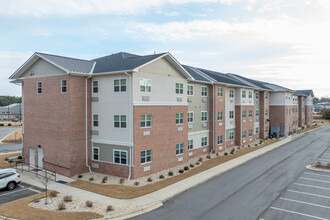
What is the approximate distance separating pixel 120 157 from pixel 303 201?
1417 centimetres

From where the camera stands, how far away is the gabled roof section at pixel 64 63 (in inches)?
842

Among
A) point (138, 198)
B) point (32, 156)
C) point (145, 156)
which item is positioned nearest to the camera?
point (138, 198)

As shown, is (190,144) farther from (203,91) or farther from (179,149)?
(203,91)

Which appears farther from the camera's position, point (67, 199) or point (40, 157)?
point (40, 157)

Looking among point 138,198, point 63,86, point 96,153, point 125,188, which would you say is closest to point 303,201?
point 138,198

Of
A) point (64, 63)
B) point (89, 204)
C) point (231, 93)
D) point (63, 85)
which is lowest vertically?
point (89, 204)

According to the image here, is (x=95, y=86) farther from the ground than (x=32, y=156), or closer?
farther from the ground

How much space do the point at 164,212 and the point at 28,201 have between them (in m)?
9.00

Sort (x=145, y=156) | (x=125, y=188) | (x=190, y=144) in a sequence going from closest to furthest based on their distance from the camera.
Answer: (x=125, y=188), (x=145, y=156), (x=190, y=144)

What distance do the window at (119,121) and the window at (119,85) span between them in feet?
7.69

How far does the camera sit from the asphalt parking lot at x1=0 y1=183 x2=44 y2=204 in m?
16.5

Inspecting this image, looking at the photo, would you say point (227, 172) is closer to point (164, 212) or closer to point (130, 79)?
→ point (164, 212)

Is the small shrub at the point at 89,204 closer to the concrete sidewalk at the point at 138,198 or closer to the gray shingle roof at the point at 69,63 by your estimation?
the concrete sidewalk at the point at 138,198

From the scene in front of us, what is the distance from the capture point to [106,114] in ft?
72.2
